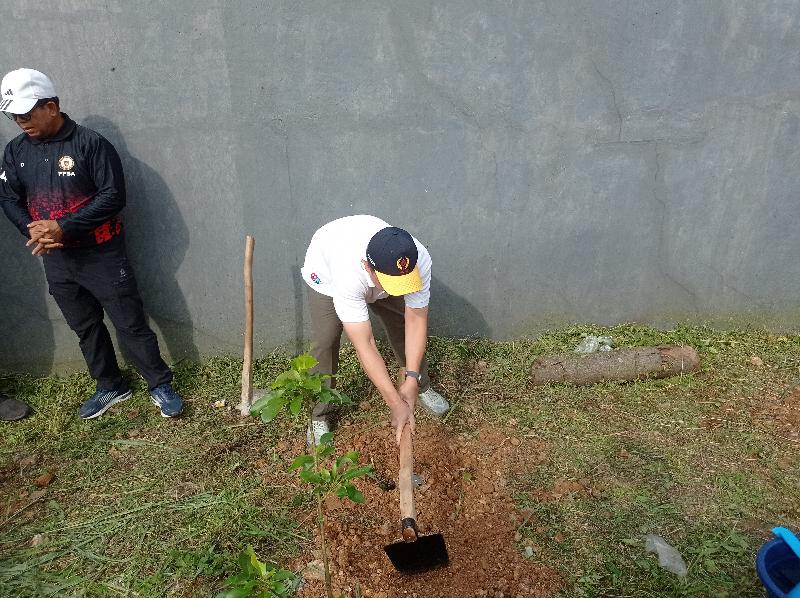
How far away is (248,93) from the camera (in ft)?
12.8

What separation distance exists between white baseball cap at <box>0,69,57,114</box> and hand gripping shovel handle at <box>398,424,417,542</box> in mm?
2672

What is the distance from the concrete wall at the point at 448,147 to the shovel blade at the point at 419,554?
2.02 meters

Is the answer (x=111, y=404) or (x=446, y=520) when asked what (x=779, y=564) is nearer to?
(x=446, y=520)

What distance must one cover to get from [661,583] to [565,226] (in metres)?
2.39

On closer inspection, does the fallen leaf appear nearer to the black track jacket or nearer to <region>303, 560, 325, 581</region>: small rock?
the black track jacket

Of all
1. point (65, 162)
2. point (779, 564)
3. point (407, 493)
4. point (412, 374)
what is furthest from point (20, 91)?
point (779, 564)

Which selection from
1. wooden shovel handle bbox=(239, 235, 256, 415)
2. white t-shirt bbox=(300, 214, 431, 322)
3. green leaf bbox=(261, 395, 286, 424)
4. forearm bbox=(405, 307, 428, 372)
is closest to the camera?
green leaf bbox=(261, 395, 286, 424)

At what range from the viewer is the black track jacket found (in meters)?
3.56

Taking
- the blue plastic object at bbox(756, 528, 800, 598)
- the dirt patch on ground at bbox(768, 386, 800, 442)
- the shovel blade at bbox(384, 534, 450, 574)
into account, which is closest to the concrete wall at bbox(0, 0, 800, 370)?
the dirt patch on ground at bbox(768, 386, 800, 442)

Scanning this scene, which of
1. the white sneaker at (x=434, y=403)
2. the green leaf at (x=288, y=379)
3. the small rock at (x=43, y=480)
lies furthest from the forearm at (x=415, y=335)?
Result: the small rock at (x=43, y=480)

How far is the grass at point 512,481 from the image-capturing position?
3.01 m

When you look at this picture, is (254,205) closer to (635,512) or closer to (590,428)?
(590,428)

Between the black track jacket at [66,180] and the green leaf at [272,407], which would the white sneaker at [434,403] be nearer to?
the green leaf at [272,407]

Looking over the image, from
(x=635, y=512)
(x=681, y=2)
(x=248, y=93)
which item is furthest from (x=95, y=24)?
(x=635, y=512)
